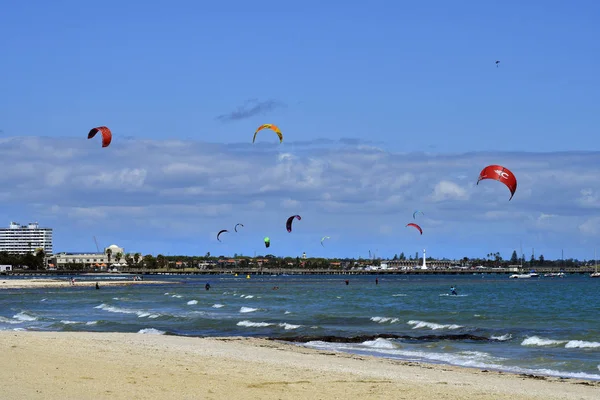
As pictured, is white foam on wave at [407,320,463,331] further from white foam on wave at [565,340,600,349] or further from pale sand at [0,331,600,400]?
pale sand at [0,331,600,400]

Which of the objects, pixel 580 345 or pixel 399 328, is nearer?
pixel 580 345

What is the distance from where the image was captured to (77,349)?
23.1 meters

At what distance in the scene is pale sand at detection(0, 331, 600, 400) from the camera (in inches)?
619

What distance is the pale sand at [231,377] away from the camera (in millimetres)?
15727

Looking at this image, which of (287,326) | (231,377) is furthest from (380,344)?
(231,377)

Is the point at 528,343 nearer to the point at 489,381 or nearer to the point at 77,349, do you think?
the point at 489,381

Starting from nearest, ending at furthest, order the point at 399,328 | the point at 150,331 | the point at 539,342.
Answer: the point at 539,342, the point at 150,331, the point at 399,328

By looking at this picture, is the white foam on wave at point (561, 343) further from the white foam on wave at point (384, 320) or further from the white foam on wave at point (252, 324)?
the white foam on wave at point (252, 324)

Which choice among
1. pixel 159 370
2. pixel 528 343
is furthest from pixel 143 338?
pixel 528 343

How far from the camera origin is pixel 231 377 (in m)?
Result: 18.1

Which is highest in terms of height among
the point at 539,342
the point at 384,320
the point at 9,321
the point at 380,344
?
the point at 384,320

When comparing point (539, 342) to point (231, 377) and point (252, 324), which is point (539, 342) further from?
point (231, 377)

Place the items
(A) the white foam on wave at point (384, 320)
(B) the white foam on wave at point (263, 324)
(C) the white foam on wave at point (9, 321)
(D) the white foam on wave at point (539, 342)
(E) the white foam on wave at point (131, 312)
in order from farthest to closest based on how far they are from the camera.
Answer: (E) the white foam on wave at point (131, 312)
(A) the white foam on wave at point (384, 320)
(C) the white foam on wave at point (9, 321)
(B) the white foam on wave at point (263, 324)
(D) the white foam on wave at point (539, 342)

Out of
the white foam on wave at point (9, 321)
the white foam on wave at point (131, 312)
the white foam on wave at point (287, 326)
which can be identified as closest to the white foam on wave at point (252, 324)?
the white foam on wave at point (287, 326)
